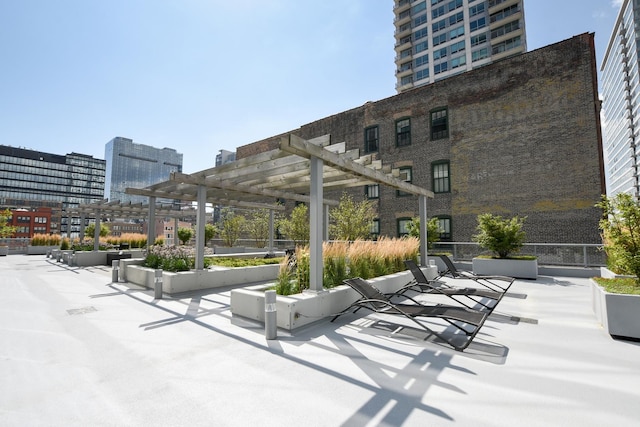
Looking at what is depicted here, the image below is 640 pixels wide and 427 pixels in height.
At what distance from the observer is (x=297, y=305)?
4.39 m

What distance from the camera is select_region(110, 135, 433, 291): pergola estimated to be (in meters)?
4.80

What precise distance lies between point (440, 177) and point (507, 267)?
23.3 feet

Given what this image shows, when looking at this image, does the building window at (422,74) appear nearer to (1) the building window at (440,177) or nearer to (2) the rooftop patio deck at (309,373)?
(1) the building window at (440,177)

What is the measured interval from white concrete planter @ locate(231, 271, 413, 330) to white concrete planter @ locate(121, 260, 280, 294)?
261cm

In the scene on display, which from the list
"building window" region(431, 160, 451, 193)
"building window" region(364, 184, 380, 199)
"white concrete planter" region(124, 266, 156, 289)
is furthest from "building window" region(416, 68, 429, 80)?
"white concrete planter" region(124, 266, 156, 289)

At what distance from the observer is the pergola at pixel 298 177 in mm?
4797

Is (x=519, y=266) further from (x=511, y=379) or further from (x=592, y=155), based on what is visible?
(x=511, y=379)

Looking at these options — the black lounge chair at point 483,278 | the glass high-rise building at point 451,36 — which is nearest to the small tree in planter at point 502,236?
the black lounge chair at point 483,278

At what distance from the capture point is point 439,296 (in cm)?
678

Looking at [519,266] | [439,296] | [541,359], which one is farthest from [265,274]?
[519,266]

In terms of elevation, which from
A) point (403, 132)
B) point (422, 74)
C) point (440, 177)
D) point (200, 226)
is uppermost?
point (422, 74)

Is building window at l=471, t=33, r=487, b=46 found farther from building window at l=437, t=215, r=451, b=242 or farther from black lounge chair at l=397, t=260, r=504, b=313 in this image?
black lounge chair at l=397, t=260, r=504, b=313

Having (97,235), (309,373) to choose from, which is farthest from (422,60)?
(309,373)

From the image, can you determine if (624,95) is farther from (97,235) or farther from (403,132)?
(97,235)
